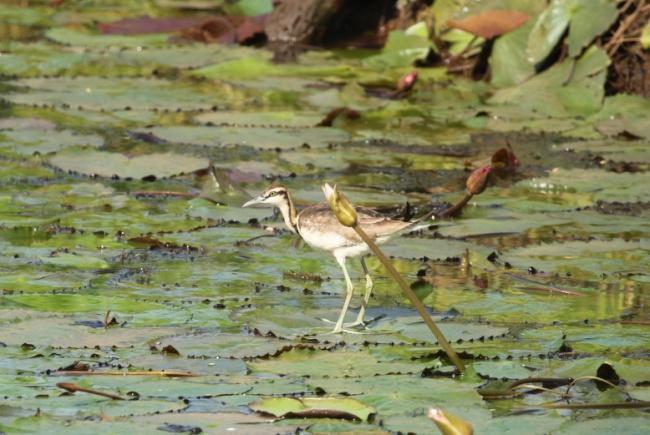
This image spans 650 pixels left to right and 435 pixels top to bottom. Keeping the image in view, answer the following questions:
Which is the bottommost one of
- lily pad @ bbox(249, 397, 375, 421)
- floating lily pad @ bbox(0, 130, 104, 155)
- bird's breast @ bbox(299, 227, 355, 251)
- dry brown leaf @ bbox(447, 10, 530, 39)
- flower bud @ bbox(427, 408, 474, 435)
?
floating lily pad @ bbox(0, 130, 104, 155)

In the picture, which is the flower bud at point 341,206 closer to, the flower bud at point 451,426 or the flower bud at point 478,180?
the flower bud at point 451,426

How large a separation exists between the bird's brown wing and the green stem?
0.87 m

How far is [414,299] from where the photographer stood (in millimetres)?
A: 4359

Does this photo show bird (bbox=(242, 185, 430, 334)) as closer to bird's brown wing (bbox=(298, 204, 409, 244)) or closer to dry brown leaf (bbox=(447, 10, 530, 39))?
bird's brown wing (bbox=(298, 204, 409, 244))

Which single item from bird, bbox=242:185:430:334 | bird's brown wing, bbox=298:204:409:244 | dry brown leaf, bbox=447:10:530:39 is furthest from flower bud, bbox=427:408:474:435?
dry brown leaf, bbox=447:10:530:39

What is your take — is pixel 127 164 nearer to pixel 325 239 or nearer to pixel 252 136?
pixel 252 136

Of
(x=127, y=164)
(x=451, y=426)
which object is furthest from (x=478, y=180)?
(x=451, y=426)

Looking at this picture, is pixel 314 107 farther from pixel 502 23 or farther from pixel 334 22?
pixel 334 22

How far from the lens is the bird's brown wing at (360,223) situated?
550cm

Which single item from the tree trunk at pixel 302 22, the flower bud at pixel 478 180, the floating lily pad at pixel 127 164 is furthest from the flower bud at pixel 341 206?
the tree trunk at pixel 302 22

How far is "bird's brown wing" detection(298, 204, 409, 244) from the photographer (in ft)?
18.0

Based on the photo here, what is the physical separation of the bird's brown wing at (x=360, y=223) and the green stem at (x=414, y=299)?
868mm

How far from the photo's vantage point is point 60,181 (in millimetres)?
8031

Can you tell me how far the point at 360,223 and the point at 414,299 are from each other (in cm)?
118
